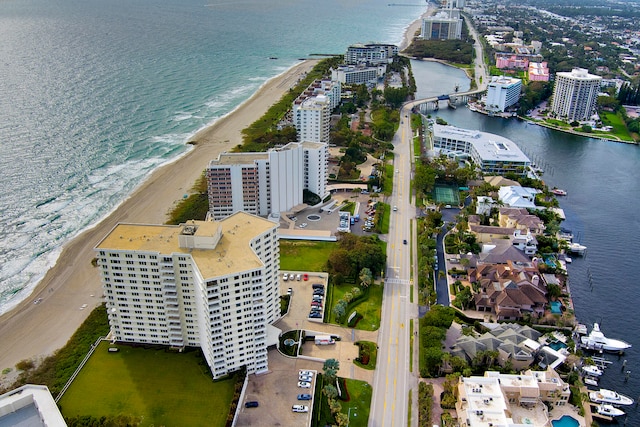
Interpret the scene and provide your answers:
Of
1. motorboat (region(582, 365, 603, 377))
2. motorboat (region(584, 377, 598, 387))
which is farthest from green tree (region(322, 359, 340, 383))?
motorboat (region(582, 365, 603, 377))

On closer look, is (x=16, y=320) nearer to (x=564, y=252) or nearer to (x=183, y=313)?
(x=183, y=313)

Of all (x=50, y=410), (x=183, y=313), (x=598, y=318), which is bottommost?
(x=598, y=318)

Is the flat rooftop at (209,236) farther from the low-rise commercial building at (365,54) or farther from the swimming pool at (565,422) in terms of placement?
the low-rise commercial building at (365,54)

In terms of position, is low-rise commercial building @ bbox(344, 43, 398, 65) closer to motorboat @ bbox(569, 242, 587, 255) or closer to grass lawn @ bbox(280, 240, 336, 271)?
motorboat @ bbox(569, 242, 587, 255)

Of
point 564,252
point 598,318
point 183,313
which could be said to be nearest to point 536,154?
point 564,252

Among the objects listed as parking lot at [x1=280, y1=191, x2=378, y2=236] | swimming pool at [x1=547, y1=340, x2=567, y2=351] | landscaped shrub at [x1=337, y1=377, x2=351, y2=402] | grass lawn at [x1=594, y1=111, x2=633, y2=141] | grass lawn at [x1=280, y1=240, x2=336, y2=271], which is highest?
grass lawn at [x1=594, y1=111, x2=633, y2=141]

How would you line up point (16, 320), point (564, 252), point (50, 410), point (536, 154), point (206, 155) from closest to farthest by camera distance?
1. point (50, 410)
2. point (16, 320)
3. point (564, 252)
4. point (206, 155)
5. point (536, 154)

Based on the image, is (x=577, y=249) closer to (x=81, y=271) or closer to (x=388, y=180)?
(x=388, y=180)
